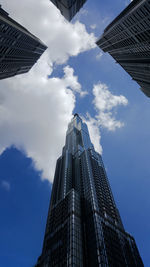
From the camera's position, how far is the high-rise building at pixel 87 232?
50.6m

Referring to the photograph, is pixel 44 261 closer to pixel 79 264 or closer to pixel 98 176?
pixel 79 264

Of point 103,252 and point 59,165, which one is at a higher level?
point 59,165

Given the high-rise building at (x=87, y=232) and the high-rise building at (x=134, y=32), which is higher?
the high-rise building at (x=134, y=32)

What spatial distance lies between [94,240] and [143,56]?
3398 inches

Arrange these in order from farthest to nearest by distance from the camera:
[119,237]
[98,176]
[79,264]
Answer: [98,176] < [119,237] < [79,264]

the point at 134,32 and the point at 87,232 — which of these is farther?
the point at 134,32

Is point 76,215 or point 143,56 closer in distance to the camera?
point 76,215

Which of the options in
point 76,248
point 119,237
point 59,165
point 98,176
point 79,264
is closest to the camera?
point 79,264

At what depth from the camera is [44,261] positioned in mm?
57188

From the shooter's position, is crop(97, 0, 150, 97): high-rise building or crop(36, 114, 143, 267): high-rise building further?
crop(97, 0, 150, 97): high-rise building

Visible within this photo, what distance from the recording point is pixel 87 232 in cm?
6088

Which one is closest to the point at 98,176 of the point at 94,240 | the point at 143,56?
the point at 94,240

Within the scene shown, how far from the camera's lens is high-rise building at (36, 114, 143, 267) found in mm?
50562

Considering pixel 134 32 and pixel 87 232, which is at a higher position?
pixel 134 32
